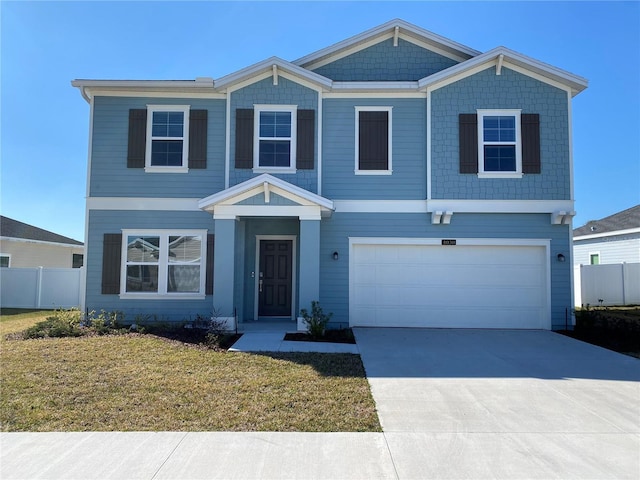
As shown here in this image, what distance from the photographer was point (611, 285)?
51.1 feet

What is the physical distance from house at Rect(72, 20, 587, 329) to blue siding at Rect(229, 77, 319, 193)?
0.03 meters

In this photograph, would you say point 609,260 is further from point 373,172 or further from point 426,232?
point 373,172

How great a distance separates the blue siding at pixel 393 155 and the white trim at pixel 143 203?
350 centimetres

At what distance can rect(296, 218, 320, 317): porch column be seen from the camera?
9.25 m

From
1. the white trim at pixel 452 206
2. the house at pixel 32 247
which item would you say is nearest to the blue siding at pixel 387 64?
the white trim at pixel 452 206

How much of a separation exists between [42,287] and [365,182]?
12449mm

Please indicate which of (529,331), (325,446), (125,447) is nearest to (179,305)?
(125,447)

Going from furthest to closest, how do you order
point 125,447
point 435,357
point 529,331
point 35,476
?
point 529,331 → point 435,357 → point 125,447 → point 35,476

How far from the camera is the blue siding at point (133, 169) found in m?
10.2

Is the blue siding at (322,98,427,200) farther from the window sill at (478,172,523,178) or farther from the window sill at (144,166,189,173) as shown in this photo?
the window sill at (144,166,189,173)

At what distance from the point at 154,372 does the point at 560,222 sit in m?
9.78

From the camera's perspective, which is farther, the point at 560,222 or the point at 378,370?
the point at 560,222

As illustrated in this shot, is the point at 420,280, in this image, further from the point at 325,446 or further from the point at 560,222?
the point at 325,446

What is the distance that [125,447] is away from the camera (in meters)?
3.77
